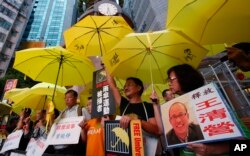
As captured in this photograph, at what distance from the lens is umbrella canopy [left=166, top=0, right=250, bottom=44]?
3.13 m

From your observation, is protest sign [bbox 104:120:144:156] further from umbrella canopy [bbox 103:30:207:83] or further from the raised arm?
umbrella canopy [bbox 103:30:207:83]

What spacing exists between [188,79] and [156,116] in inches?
27.4

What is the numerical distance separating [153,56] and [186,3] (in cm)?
135

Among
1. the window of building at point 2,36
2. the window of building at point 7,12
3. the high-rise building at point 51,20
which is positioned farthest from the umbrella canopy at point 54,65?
the high-rise building at point 51,20

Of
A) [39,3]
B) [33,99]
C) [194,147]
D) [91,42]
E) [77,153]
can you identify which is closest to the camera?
[194,147]

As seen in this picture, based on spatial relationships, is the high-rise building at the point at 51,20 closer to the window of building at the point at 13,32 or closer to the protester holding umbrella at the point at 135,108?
the window of building at the point at 13,32

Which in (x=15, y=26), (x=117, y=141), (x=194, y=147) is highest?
(x=15, y=26)

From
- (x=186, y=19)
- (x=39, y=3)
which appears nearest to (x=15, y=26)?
(x=39, y=3)

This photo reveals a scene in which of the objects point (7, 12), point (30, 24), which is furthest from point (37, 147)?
point (30, 24)

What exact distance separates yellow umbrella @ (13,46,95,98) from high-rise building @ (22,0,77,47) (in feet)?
264

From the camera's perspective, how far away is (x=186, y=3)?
332cm

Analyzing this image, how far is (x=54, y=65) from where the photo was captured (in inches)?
213

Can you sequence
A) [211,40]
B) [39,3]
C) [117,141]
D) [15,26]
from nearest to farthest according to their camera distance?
[117,141] → [211,40] → [15,26] → [39,3]

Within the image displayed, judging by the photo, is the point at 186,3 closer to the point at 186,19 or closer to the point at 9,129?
the point at 186,19
